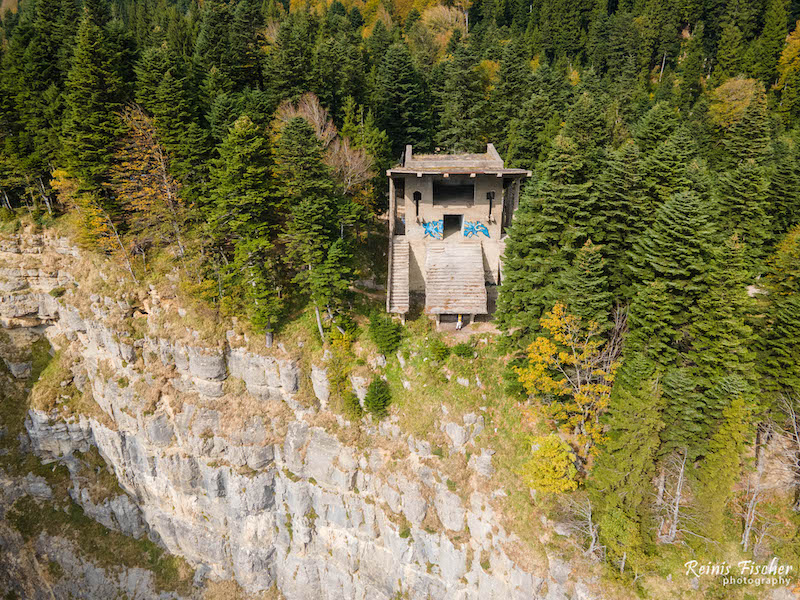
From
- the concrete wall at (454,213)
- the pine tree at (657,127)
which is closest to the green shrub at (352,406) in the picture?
the concrete wall at (454,213)

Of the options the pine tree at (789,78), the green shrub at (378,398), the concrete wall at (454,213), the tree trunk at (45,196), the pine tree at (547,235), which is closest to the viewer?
the pine tree at (547,235)

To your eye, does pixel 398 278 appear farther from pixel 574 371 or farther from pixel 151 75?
pixel 151 75

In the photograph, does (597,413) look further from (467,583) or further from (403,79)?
(403,79)

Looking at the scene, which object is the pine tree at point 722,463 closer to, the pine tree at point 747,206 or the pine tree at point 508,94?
the pine tree at point 747,206

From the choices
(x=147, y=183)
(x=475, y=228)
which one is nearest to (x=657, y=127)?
(x=475, y=228)

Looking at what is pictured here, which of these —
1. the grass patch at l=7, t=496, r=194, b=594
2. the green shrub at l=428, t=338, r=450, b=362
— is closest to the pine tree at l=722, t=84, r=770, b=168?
the green shrub at l=428, t=338, r=450, b=362
